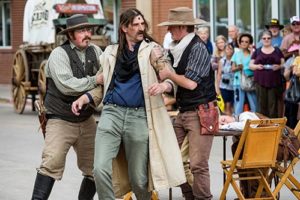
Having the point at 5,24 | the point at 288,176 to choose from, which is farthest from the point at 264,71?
the point at 5,24

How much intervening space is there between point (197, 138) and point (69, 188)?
270 centimetres

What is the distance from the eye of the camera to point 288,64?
15227mm

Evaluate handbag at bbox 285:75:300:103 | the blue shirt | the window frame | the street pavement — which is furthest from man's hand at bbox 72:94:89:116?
the window frame

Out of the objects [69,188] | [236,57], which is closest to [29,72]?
[236,57]

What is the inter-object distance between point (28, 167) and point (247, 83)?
17.0ft

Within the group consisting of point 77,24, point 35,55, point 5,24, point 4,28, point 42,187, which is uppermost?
point 5,24

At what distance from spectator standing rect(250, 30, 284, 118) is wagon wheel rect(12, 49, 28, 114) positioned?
679 cm

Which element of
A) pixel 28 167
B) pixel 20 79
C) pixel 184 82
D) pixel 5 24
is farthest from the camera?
pixel 5 24

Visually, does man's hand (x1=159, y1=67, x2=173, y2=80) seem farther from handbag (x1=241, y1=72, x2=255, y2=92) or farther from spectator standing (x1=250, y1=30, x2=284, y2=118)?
handbag (x1=241, y1=72, x2=255, y2=92)

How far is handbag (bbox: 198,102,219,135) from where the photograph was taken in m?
8.55

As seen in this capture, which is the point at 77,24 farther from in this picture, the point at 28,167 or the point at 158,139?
the point at 28,167

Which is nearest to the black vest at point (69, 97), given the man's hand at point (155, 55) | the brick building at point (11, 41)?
the man's hand at point (155, 55)

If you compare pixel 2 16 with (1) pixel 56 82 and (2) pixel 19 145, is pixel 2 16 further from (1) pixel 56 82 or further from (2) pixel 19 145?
(1) pixel 56 82

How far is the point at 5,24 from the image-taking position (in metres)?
33.2
